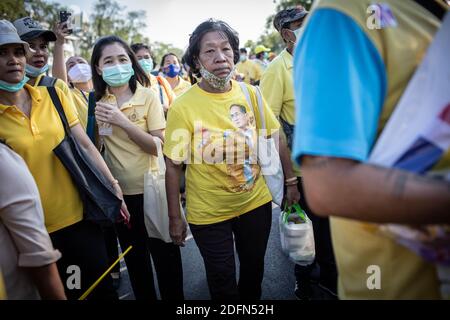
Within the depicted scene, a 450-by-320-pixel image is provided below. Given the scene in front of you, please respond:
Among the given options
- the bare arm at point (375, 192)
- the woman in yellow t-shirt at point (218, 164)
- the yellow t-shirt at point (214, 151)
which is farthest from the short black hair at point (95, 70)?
the bare arm at point (375, 192)

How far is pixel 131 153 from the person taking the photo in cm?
266

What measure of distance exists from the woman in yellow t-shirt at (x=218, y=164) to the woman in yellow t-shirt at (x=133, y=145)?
422 mm

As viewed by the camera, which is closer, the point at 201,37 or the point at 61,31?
the point at 201,37

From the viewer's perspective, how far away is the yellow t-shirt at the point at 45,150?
196 cm

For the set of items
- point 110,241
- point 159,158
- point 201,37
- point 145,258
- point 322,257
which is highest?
point 201,37

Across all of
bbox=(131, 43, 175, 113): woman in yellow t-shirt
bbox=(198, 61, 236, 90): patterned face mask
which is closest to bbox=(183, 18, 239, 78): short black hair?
bbox=(198, 61, 236, 90): patterned face mask

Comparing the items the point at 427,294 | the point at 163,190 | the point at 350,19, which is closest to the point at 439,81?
the point at 350,19

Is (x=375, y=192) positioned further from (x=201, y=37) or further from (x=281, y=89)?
(x=281, y=89)

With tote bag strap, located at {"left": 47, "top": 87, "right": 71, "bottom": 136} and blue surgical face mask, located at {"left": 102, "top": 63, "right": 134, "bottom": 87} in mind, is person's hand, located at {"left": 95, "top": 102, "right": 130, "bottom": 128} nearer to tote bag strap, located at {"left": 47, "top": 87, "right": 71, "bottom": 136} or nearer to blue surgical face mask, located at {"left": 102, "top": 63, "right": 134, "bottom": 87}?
blue surgical face mask, located at {"left": 102, "top": 63, "right": 134, "bottom": 87}

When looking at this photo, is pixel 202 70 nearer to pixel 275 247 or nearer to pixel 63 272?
pixel 63 272

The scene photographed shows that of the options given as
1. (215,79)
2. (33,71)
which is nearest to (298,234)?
(215,79)

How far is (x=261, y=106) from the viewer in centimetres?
240

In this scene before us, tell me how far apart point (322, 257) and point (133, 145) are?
2.03m

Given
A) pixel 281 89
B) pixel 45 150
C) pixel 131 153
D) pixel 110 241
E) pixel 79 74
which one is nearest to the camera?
pixel 45 150
